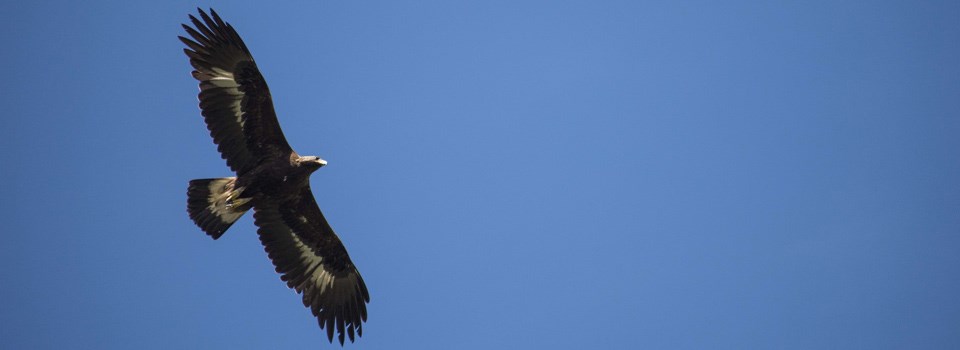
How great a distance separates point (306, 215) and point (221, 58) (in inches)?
122

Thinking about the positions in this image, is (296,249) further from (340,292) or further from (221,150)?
(221,150)

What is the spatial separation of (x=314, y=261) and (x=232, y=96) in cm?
339

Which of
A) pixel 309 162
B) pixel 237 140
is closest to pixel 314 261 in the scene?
pixel 309 162

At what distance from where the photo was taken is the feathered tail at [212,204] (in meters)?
14.1

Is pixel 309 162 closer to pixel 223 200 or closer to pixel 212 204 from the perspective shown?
pixel 223 200

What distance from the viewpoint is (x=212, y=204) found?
14109 millimetres

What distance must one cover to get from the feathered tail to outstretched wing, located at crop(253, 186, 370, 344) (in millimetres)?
812

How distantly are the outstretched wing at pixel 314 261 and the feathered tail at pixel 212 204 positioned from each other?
81 centimetres

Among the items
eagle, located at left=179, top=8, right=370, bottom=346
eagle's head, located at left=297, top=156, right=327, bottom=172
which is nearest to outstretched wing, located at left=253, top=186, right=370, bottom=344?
eagle, located at left=179, top=8, right=370, bottom=346

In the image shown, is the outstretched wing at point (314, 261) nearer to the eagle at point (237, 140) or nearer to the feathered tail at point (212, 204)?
the eagle at point (237, 140)

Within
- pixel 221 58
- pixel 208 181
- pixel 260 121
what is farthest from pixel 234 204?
pixel 221 58

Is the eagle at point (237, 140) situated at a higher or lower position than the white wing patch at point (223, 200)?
higher

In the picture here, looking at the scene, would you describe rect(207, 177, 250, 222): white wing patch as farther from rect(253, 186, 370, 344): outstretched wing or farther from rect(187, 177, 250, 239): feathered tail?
rect(253, 186, 370, 344): outstretched wing

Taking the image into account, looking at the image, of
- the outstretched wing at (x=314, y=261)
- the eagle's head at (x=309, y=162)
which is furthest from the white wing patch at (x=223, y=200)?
the eagle's head at (x=309, y=162)
